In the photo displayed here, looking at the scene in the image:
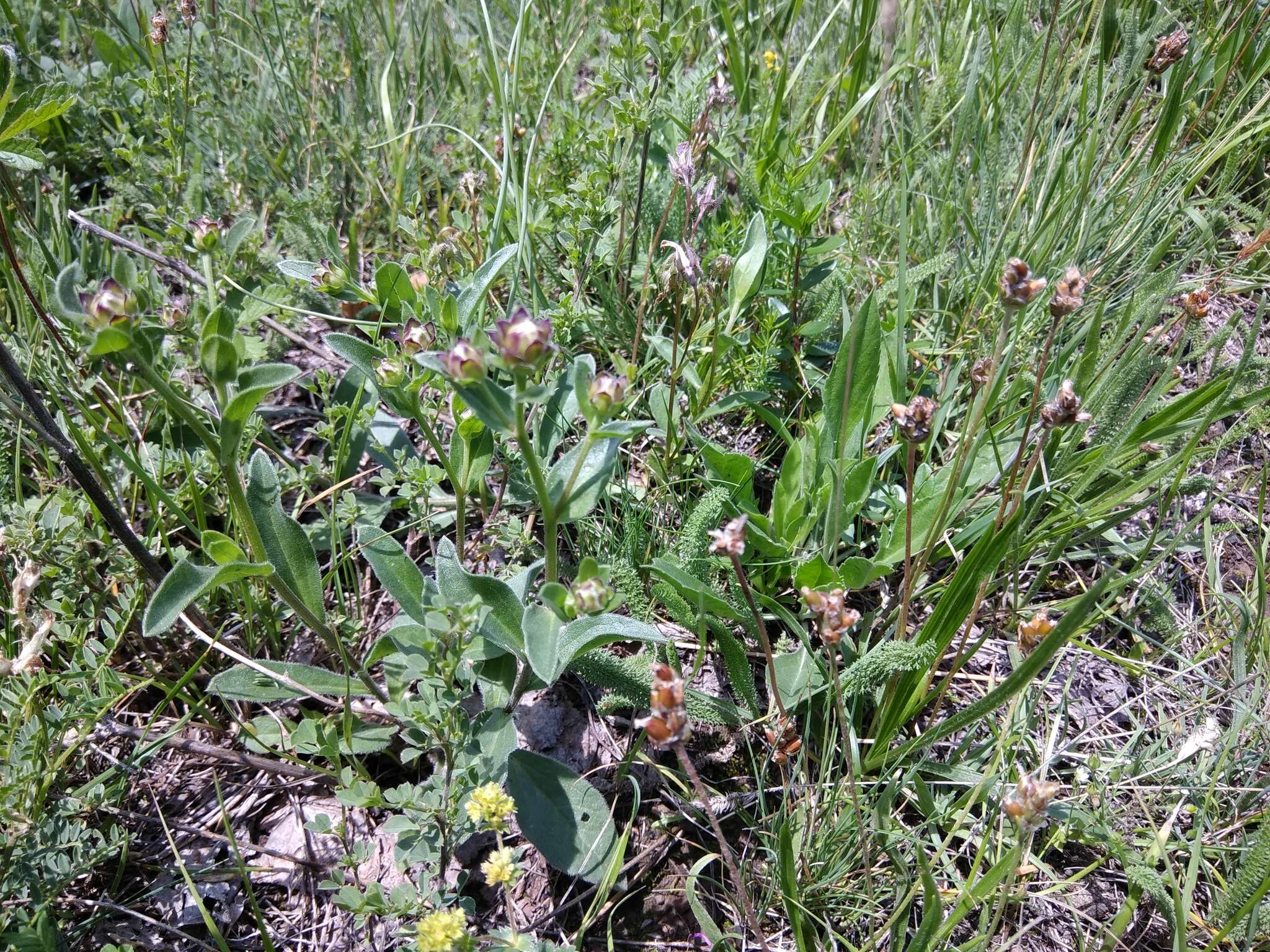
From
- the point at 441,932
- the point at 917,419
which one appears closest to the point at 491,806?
the point at 441,932

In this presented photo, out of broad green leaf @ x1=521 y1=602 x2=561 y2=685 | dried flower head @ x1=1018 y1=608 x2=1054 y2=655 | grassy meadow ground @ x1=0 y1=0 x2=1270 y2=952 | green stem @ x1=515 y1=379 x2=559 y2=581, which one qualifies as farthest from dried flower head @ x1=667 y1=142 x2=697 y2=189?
dried flower head @ x1=1018 y1=608 x2=1054 y2=655

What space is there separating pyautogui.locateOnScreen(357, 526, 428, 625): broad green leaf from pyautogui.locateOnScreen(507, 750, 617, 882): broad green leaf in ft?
1.23

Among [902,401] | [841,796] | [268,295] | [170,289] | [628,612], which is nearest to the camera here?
[841,796]

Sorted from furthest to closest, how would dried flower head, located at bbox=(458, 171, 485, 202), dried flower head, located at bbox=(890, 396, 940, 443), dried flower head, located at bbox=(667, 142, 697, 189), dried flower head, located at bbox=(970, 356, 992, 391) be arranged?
dried flower head, located at bbox=(458, 171, 485, 202) < dried flower head, located at bbox=(667, 142, 697, 189) < dried flower head, located at bbox=(970, 356, 992, 391) < dried flower head, located at bbox=(890, 396, 940, 443)

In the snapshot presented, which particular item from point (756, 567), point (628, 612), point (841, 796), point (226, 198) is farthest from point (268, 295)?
point (841, 796)

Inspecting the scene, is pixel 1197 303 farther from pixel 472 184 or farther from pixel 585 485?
pixel 472 184

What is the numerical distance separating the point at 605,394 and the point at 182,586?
2.58ft

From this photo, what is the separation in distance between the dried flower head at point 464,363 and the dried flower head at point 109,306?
0.47 metres

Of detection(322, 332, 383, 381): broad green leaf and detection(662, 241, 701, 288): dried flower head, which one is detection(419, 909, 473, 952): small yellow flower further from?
detection(662, 241, 701, 288): dried flower head

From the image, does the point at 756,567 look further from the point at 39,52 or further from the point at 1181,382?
the point at 39,52

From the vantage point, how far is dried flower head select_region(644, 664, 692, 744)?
4.11 ft

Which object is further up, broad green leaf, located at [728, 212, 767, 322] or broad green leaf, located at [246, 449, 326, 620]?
broad green leaf, located at [728, 212, 767, 322]

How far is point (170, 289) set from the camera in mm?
2756

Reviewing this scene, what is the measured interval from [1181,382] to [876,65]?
5.17 ft
